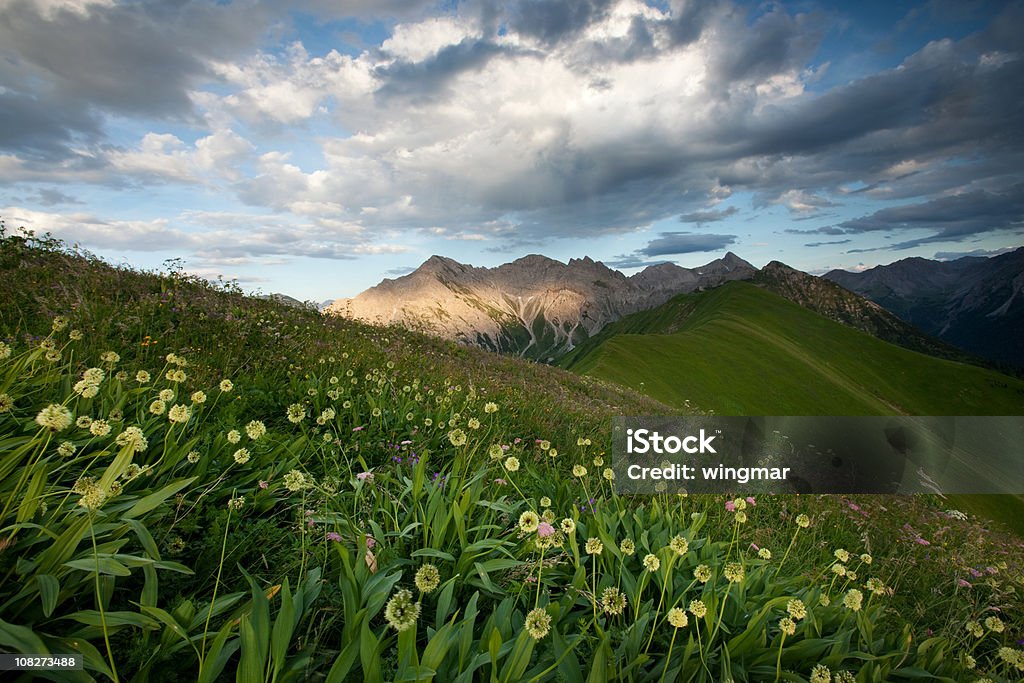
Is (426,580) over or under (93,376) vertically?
under

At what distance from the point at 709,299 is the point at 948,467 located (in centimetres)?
9846

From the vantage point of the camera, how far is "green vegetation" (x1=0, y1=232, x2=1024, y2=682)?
2092 millimetres

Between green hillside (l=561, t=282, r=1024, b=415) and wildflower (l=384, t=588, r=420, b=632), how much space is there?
1560 inches

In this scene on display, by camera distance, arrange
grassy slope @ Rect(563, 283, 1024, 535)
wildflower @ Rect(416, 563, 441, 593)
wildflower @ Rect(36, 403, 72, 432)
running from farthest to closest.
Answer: grassy slope @ Rect(563, 283, 1024, 535), wildflower @ Rect(36, 403, 72, 432), wildflower @ Rect(416, 563, 441, 593)

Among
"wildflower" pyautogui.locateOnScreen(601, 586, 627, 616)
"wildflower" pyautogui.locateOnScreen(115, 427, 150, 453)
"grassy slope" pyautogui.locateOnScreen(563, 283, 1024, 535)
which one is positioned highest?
"wildflower" pyautogui.locateOnScreen(115, 427, 150, 453)

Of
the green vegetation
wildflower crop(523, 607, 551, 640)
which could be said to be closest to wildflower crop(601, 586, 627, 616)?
the green vegetation

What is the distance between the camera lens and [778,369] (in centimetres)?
7912

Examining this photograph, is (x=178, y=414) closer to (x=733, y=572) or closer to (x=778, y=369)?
(x=733, y=572)

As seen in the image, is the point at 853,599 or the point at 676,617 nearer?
the point at 676,617

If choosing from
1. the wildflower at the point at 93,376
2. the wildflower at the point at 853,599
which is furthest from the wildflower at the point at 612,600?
the wildflower at the point at 93,376

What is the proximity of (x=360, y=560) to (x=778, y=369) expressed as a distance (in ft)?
296

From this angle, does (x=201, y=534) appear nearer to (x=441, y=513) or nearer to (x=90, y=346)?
(x=441, y=513)

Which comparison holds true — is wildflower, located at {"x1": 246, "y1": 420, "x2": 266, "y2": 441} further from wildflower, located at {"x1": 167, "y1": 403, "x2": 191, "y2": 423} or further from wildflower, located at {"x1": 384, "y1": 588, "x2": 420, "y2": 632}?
wildflower, located at {"x1": 384, "y1": 588, "x2": 420, "y2": 632}

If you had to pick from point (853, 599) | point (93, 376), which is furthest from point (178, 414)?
point (853, 599)
